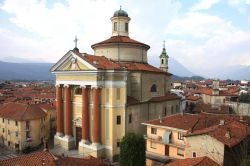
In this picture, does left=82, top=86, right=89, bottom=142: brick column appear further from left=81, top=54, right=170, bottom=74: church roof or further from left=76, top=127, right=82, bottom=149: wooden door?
left=81, top=54, right=170, bottom=74: church roof

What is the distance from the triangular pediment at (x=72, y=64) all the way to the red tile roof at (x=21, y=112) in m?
7.43

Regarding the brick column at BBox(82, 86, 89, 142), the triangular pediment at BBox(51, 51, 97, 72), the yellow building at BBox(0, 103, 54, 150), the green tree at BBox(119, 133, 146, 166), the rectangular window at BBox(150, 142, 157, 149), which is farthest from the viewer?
the yellow building at BBox(0, 103, 54, 150)

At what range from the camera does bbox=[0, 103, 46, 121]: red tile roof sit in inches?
1476

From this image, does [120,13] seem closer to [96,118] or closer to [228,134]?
[96,118]

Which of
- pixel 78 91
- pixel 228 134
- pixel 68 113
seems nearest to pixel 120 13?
pixel 78 91

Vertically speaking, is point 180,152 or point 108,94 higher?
point 108,94

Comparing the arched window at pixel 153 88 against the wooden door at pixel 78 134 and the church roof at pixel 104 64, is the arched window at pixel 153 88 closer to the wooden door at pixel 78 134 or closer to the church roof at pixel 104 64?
the church roof at pixel 104 64

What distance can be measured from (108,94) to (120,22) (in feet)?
47.5

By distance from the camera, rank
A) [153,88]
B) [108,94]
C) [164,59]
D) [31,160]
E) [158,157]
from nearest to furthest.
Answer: [31,160], [158,157], [108,94], [153,88], [164,59]

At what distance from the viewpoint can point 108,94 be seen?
32062 mm

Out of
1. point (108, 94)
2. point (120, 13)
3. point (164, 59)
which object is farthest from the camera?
point (164, 59)

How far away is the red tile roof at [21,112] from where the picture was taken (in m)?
37.5

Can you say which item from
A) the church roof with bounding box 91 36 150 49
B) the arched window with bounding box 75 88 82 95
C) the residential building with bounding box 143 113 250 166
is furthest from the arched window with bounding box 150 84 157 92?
the arched window with bounding box 75 88 82 95

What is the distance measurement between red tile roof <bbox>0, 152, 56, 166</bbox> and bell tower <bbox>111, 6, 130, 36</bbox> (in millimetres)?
25199
